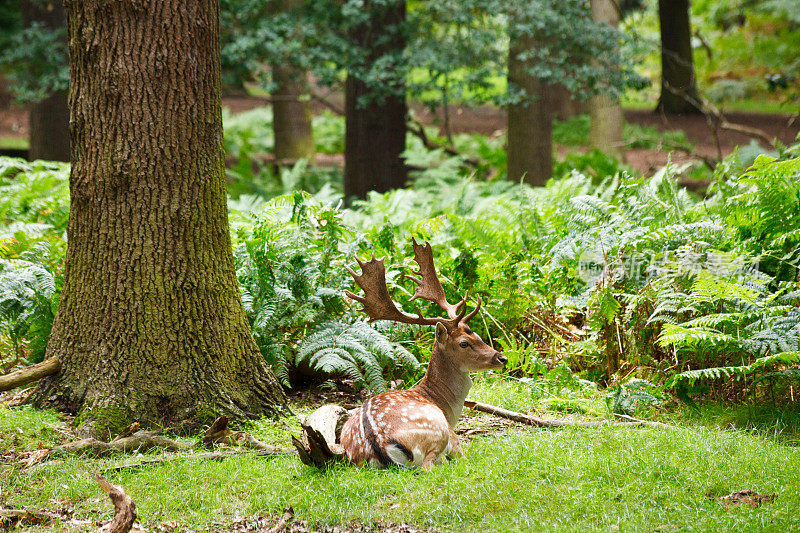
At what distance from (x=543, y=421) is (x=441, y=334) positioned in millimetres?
1050

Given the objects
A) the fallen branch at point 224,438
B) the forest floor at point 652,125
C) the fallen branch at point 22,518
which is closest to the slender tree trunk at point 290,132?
the forest floor at point 652,125

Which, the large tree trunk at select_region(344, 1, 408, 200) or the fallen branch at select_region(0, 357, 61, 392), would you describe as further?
the large tree trunk at select_region(344, 1, 408, 200)

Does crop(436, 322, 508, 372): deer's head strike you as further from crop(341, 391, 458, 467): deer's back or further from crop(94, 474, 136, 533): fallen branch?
crop(94, 474, 136, 533): fallen branch

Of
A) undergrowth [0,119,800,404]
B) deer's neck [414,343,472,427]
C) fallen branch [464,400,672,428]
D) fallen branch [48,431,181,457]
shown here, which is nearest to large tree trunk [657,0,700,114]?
undergrowth [0,119,800,404]

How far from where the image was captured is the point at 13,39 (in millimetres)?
11570

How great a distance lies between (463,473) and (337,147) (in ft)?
53.6

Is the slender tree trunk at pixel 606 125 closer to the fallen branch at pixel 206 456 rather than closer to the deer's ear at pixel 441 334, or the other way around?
the deer's ear at pixel 441 334

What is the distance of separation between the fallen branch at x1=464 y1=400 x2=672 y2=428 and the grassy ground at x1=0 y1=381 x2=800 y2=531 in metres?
0.35

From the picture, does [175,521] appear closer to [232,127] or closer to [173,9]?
[173,9]

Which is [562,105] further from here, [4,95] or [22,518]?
[22,518]

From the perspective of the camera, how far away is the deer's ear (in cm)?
493

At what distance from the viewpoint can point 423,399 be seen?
4621mm

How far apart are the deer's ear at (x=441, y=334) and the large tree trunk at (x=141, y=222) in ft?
4.63

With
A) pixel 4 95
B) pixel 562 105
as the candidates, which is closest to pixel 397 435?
pixel 562 105
